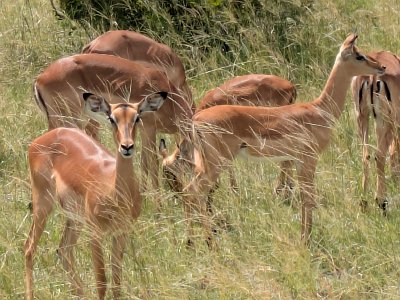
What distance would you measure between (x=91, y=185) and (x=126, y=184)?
0.22 m

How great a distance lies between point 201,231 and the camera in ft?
17.9

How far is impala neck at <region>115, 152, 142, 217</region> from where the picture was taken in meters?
4.89

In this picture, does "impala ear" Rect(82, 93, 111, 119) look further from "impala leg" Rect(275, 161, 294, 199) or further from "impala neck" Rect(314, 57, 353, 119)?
"impala neck" Rect(314, 57, 353, 119)

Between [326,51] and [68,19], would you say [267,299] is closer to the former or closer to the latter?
[326,51]

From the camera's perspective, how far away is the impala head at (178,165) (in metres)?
6.42

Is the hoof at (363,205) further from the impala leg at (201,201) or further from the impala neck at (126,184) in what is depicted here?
the impala neck at (126,184)

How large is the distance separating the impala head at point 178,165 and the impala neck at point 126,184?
1.43 meters

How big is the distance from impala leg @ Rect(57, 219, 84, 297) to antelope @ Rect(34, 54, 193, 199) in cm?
146

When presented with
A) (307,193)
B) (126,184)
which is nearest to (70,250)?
(126,184)

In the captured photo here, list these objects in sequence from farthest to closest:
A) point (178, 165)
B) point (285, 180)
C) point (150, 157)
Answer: point (150, 157) → point (178, 165) → point (285, 180)

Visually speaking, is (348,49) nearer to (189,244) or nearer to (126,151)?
(189,244)

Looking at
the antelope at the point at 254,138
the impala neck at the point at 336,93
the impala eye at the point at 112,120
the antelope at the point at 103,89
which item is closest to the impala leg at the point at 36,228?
the impala eye at the point at 112,120

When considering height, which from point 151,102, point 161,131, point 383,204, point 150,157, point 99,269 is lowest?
point 161,131

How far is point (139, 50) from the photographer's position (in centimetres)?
838
